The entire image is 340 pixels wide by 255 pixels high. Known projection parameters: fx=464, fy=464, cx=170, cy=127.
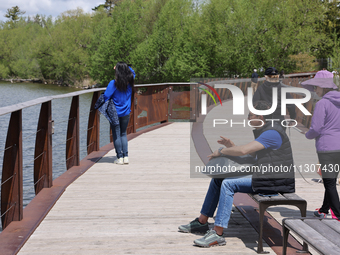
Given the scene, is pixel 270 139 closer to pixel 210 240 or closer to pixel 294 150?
pixel 210 240

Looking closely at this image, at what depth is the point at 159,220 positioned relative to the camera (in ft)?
15.1

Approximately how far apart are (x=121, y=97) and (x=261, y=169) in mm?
3887

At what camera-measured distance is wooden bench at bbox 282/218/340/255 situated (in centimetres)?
282

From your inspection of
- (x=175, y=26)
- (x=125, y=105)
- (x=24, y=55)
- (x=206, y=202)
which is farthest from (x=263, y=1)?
(x=24, y=55)

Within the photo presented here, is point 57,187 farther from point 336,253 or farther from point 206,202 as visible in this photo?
point 336,253

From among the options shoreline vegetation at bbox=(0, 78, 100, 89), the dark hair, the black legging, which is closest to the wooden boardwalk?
the black legging

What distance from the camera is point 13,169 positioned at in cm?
421

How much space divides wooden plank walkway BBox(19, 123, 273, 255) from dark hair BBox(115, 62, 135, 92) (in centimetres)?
128

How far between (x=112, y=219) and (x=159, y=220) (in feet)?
1.54

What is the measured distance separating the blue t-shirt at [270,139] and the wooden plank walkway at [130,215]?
2.89 ft

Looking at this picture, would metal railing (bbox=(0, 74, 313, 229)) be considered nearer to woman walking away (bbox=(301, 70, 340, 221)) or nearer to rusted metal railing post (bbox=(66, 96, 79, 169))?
rusted metal railing post (bbox=(66, 96, 79, 169))

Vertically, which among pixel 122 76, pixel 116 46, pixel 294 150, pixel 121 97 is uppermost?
pixel 116 46

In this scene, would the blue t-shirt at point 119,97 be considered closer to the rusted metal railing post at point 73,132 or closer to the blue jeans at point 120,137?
the blue jeans at point 120,137

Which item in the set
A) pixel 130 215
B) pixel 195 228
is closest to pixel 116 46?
pixel 130 215
